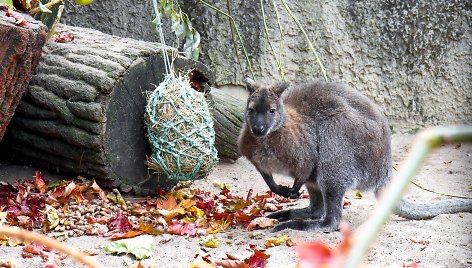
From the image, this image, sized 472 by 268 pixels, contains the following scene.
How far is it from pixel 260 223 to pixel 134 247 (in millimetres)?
1110

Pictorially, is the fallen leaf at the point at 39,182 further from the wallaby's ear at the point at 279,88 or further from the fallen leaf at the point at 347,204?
the fallen leaf at the point at 347,204

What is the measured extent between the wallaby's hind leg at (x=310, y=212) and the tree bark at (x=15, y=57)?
1997mm

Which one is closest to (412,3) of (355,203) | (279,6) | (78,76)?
(279,6)

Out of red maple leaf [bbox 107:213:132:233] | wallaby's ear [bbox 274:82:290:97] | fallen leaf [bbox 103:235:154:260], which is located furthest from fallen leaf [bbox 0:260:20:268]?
wallaby's ear [bbox 274:82:290:97]

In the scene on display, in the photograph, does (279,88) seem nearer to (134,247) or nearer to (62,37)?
(134,247)

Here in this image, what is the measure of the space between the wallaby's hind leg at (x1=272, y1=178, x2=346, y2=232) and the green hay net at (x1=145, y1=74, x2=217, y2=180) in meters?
0.83

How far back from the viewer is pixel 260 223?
14.6 ft

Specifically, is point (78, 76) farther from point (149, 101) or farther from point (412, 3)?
point (412, 3)

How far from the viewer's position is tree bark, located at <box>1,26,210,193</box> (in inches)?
178

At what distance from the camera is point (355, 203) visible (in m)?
5.33

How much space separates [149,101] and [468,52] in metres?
3.88

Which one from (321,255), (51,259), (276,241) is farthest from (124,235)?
(321,255)

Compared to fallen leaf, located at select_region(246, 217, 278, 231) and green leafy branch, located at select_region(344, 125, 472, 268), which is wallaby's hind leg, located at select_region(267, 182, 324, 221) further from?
green leafy branch, located at select_region(344, 125, 472, 268)

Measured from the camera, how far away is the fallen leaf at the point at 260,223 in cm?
442
